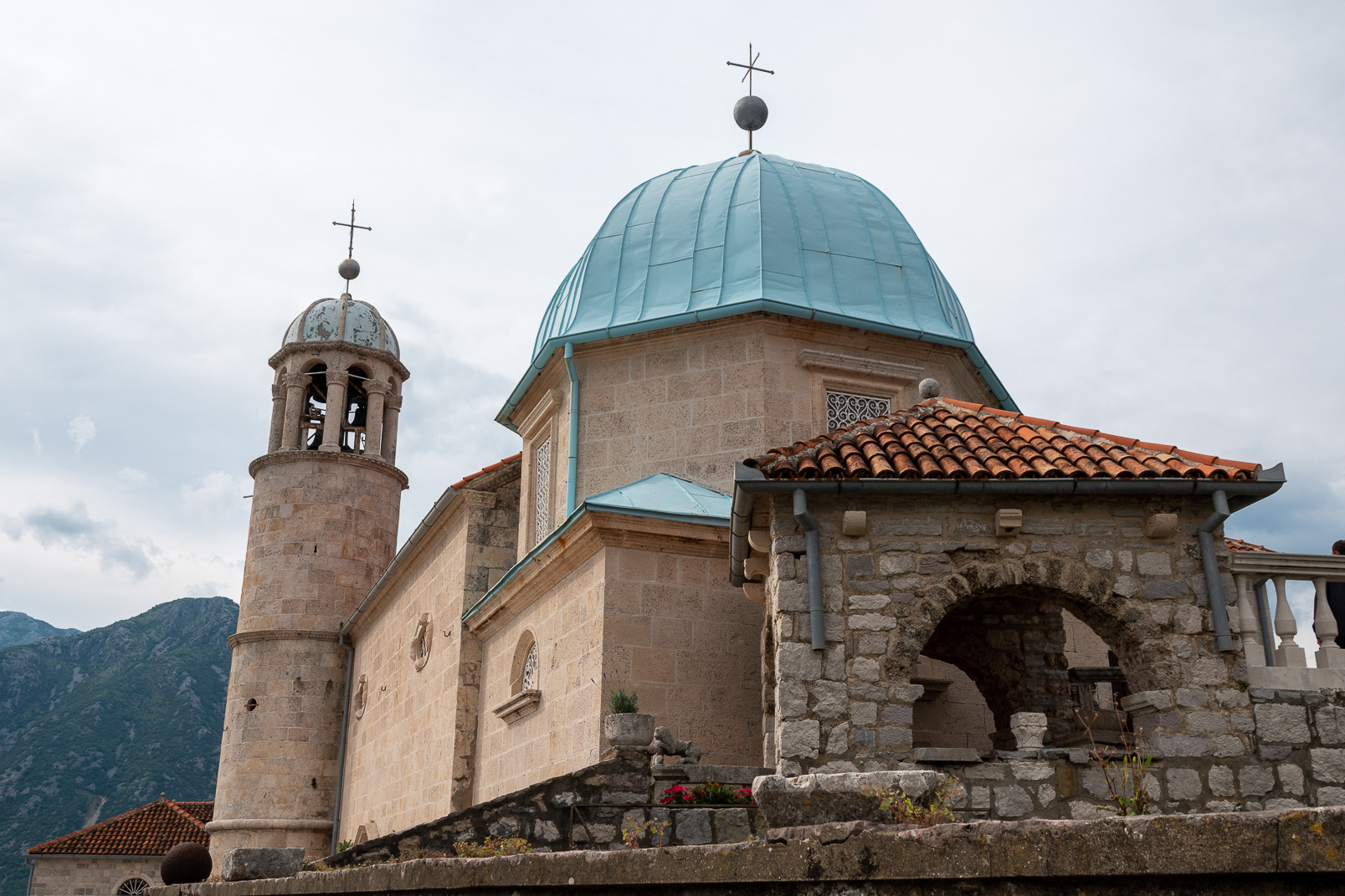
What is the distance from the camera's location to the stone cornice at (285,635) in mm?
20797

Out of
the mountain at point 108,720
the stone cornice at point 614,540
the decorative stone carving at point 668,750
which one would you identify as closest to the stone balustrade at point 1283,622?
the decorative stone carving at point 668,750

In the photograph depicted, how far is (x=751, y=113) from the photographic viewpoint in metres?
14.9

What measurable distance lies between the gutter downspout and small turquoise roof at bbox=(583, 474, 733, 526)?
0.94 m

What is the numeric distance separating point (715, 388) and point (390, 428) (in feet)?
43.0

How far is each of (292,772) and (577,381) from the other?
38.1ft

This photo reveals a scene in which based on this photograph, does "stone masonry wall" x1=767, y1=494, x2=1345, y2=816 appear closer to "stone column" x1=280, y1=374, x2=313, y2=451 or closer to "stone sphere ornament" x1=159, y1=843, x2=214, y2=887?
"stone sphere ornament" x1=159, y1=843, x2=214, y2=887

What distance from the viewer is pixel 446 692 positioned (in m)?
13.7

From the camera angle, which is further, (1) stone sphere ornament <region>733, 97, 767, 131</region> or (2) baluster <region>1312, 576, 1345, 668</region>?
(1) stone sphere ornament <region>733, 97, 767, 131</region>

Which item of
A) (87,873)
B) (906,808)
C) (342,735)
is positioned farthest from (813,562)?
(87,873)

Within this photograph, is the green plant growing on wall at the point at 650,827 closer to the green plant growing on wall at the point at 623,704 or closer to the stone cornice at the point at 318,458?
the green plant growing on wall at the point at 623,704

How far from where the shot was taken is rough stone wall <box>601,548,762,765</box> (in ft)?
31.9

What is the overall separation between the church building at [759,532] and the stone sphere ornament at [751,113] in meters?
1.47

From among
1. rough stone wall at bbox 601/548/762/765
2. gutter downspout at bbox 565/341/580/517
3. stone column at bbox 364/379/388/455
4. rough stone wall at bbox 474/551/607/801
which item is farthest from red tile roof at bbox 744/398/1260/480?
stone column at bbox 364/379/388/455

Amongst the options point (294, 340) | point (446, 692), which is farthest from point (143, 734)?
point (446, 692)
